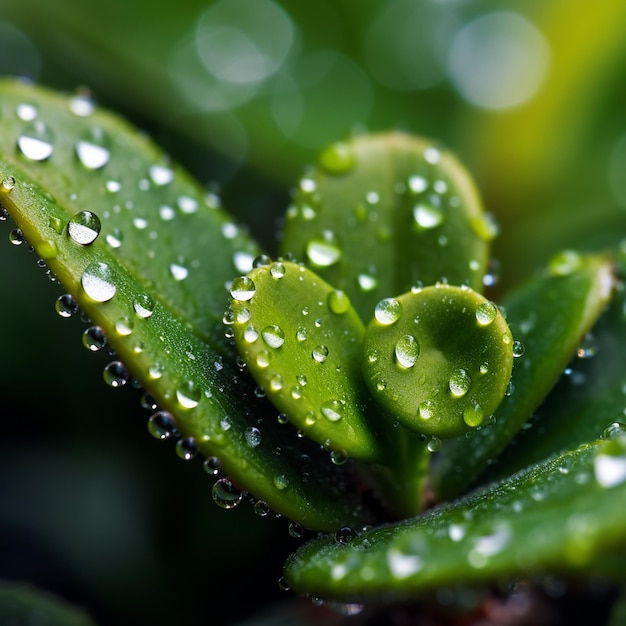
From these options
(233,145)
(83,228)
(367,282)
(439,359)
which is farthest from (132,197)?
(233,145)

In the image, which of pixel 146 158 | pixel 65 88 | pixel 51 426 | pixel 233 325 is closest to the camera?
pixel 233 325

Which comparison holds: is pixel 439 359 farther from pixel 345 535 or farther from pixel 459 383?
pixel 345 535

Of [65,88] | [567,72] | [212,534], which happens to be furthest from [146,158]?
[567,72]

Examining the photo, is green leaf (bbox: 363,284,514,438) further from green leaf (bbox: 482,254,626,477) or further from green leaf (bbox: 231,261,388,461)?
green leaf (bbox: 482,254,626,477)

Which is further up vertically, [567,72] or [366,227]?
[567,72]

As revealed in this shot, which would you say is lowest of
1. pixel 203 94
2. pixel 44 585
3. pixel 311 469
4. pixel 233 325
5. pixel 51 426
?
pixel 44 585

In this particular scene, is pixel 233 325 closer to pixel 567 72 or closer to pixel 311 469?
pixel 311 469

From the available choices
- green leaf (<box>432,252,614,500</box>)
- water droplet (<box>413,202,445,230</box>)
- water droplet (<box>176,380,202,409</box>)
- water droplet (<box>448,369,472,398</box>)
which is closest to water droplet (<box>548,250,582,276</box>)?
green leaf (<box>432,252,614,500</box>)
